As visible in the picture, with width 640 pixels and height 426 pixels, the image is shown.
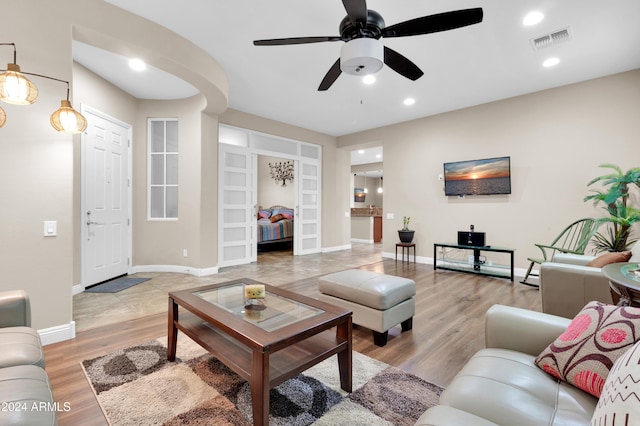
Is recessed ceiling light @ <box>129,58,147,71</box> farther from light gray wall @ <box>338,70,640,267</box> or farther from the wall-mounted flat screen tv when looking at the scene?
the wall-mounted flat screen tv

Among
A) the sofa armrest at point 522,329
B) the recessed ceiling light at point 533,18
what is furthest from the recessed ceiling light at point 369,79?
the sofa armrest at point 522,329

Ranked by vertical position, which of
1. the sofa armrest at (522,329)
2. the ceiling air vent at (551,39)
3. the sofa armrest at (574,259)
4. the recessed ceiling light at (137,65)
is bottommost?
the sofa armrest at (522,329)

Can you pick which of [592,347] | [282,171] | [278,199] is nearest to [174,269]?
[278,199]

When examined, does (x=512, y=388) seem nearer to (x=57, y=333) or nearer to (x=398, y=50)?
(x=57, y=333)

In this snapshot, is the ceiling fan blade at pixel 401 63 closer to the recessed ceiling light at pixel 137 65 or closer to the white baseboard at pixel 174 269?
the recessed ceiling light at pixel 137 65

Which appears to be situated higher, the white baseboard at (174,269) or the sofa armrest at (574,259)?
the sofa armrest at (574,259)

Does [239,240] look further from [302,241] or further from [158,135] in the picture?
[158,135]

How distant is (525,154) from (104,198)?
6764mm

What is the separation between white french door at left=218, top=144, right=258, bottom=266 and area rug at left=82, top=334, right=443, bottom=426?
347cm

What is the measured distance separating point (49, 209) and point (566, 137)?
258 inches

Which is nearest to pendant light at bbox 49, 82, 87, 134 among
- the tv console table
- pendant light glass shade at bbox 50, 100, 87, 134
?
pendant light glass shade at bbox 50, 100, 87, 134

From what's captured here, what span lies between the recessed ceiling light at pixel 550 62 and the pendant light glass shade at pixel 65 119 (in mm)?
5264

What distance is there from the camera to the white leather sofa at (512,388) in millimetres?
920

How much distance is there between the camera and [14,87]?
1899 mm
